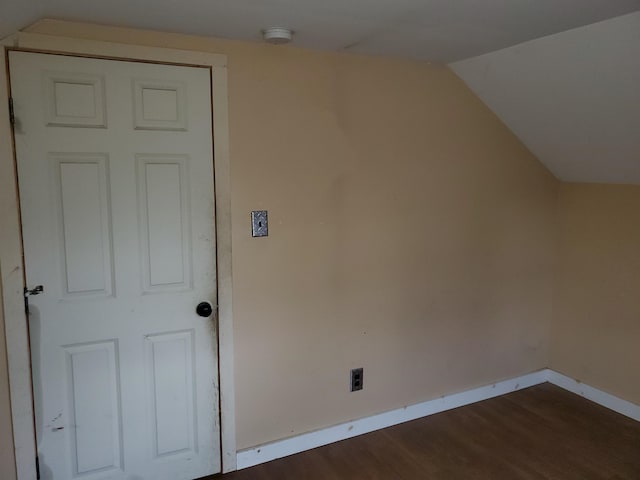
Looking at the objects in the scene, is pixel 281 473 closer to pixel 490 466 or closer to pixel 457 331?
pixel 490 466

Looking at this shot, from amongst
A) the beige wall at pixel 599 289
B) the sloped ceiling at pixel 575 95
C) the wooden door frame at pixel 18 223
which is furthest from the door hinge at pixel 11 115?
the beige wall at pixel 599 289

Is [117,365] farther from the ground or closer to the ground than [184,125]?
closer to the ground

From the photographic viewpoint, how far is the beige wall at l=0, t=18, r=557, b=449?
2490 millimetres

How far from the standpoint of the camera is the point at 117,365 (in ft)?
7.49

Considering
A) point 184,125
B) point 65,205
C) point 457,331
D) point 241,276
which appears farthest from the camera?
point 457,331

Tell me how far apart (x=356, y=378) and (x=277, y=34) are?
6.11 feet

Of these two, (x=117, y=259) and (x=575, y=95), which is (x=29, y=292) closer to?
(x=117, y=259)

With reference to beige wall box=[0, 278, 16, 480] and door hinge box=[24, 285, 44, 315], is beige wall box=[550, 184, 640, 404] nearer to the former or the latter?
door hinge box=[24, 285, 44, 315]

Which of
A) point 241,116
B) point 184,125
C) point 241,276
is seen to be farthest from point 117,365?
point 241,116

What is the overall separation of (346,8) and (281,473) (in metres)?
2.17

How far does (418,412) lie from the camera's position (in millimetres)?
3137

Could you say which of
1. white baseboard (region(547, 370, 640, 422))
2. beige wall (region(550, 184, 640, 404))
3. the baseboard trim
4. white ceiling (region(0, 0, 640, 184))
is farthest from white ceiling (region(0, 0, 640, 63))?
white baseboard (region(547, 370, 640, 422))

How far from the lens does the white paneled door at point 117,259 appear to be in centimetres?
207

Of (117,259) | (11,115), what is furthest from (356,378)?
(11,115)
